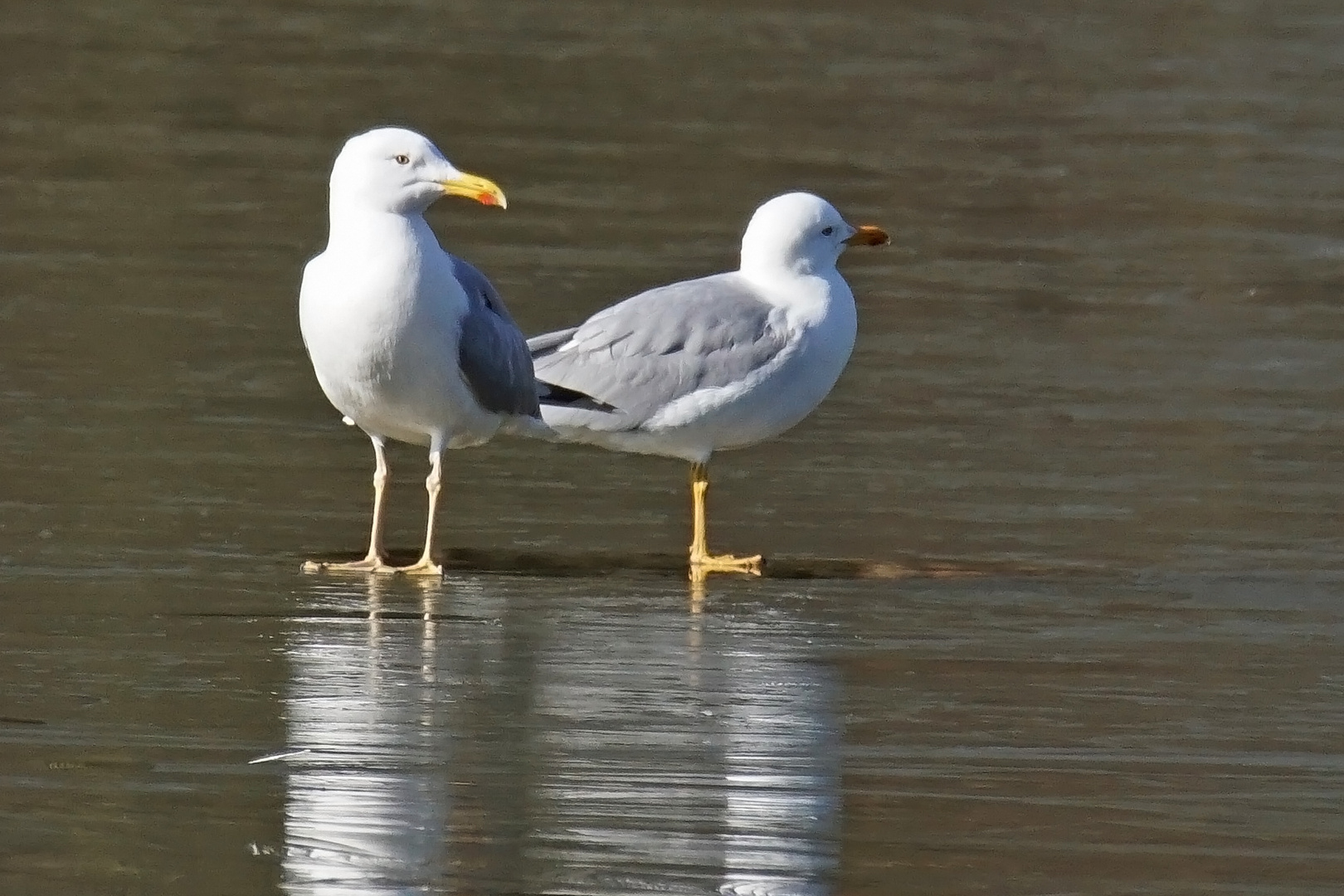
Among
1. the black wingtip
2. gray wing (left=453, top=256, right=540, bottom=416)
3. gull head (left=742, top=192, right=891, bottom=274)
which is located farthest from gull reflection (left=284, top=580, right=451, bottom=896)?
gull head (left=742, top=192, right=891, bottom=274)

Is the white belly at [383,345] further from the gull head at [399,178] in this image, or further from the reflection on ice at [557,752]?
the reflection on ice at [557,752]

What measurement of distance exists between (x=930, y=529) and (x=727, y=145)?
714 centimetres

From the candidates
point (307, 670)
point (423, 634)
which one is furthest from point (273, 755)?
point (423, 634)

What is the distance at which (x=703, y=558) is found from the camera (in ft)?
24.3

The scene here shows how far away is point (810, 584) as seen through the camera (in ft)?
23.5

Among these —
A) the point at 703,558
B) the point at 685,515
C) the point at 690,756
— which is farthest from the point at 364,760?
the point at 685,515

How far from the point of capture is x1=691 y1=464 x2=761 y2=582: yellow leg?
7.34m

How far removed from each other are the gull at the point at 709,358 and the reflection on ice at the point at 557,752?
1.08 metres

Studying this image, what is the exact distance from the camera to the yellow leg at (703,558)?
7344mm

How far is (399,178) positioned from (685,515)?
4.89 ft

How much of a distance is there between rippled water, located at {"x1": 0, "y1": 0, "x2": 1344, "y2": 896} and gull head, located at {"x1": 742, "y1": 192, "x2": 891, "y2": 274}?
73 cm

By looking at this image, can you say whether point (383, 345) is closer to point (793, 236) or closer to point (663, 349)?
point (663, 349)

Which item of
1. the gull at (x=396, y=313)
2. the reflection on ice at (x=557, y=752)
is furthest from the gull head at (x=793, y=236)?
the reflection on ice at (x=557, y=752)

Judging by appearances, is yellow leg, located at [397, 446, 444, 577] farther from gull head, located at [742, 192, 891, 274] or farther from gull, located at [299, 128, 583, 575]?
gull head, located at [742, 192, 891, 274]
